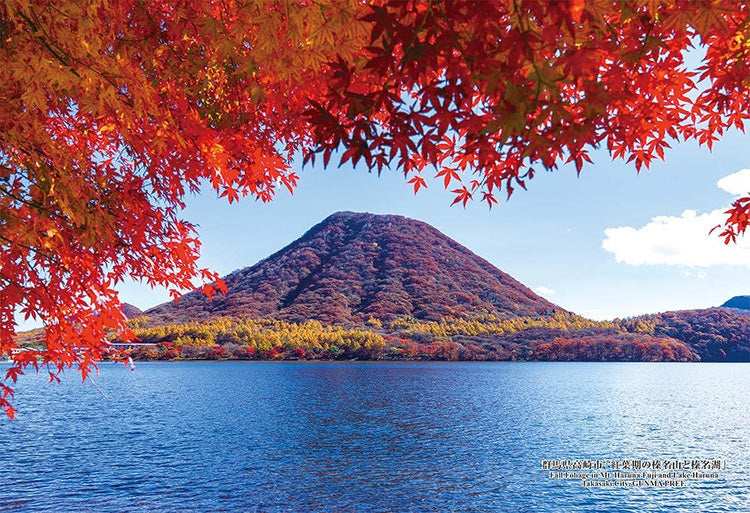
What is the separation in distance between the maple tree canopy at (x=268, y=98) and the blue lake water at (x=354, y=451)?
68.7 ft

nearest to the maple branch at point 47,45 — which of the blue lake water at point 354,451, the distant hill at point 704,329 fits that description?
the blue lake water at point 354,451

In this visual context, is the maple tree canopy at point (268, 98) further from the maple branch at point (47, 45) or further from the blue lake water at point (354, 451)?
the blue lake water at point (354, 451)

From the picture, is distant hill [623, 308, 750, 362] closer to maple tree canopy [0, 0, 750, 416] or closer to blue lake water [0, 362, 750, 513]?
blue lake water [0, 362, 750, 513]

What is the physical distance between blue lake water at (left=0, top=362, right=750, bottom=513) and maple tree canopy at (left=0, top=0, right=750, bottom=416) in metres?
21.0

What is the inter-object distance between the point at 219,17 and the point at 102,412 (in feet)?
210

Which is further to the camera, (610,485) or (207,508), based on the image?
(610,485)

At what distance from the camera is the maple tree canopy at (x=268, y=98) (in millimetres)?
3170

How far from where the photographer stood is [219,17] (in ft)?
19.6

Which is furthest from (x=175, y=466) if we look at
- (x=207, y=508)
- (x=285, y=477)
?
(x=207, y=508)

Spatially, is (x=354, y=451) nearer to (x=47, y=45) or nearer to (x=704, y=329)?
(x=47, y=45)

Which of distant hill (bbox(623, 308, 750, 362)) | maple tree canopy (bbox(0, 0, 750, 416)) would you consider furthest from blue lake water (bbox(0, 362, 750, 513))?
distant hill (bbox(623, 308, 750, 362))

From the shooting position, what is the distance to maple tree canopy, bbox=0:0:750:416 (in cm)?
317

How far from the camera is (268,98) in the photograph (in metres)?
6.25

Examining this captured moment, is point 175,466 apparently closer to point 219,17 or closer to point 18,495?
point 18,495
